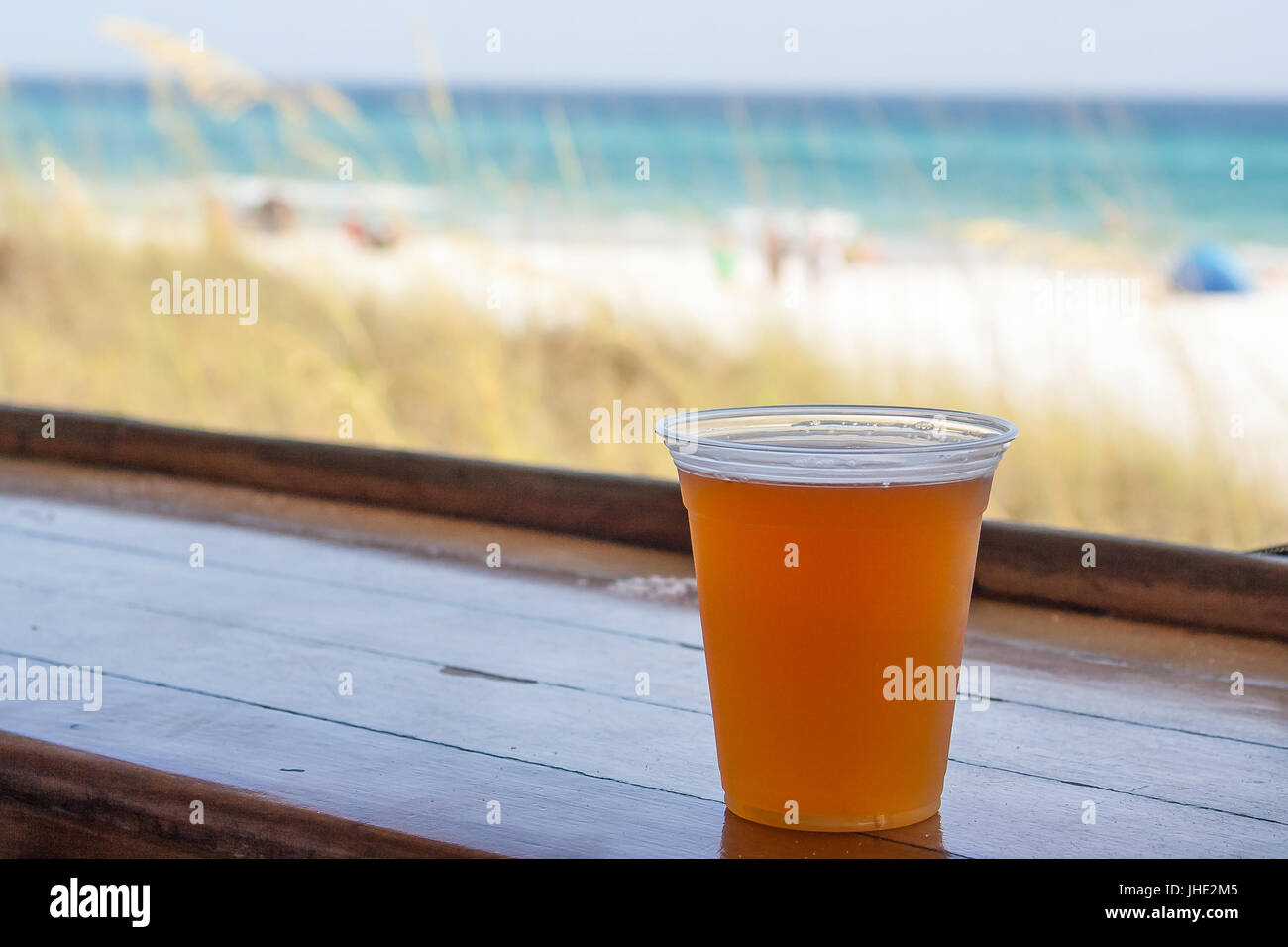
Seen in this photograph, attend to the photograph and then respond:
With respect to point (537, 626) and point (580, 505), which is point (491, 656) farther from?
point (580, 505)

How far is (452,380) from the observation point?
255 centimetres

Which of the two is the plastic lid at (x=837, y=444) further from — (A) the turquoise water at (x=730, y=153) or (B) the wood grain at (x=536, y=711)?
(A) the turquoise water at (x=730, y=153)

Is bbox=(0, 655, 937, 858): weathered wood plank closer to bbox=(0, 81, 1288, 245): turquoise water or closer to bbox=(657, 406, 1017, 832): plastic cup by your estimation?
bbox=(657, 406, 1017, 832): plastic cup

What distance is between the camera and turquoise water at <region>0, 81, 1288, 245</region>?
2.06 meters

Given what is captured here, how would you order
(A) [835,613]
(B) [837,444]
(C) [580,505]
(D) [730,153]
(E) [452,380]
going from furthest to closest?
(D) [730,153]
(E) [452,380]
(C) [580,505]
(B) [837,444]
(A) [835,613]

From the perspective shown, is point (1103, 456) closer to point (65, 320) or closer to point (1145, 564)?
point (1145, 564)

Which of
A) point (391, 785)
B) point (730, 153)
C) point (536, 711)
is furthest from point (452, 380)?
point (730, 153)

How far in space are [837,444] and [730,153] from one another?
11889 mm

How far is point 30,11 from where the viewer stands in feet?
22.2

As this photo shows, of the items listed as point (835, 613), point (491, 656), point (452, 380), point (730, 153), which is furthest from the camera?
point (730, 153)

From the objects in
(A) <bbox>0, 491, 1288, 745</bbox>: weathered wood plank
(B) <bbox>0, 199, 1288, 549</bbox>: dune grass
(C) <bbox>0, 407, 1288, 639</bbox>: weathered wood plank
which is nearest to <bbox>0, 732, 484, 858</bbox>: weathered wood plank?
(A) <bbox>0, 491, 1288, 745</bbox>: weathered wood plank
